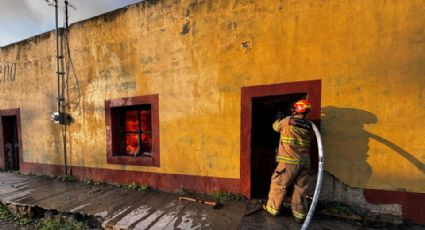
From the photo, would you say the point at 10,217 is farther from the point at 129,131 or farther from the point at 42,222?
the point at 129,131

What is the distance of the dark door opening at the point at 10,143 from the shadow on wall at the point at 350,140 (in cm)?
956

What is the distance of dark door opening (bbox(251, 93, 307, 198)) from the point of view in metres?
4.23

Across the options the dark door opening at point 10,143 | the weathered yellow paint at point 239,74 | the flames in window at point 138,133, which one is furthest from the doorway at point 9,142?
the flames in window at point 138,133

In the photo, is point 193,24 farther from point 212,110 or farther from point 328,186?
point 328,186

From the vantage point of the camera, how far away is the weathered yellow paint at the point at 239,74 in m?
3.22

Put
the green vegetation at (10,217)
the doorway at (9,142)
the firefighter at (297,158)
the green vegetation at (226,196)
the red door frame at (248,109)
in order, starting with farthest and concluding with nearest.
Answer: the doorway at (9,142) < the green vegetation at (10,217) < the green vegetation at (226,196) < the red door frame at (248,109) < the firefighter at (297,158)

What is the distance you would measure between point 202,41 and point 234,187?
114 inches

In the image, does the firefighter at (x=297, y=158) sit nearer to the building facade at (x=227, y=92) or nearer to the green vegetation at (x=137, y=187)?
the building facade at (x=227, y=92)

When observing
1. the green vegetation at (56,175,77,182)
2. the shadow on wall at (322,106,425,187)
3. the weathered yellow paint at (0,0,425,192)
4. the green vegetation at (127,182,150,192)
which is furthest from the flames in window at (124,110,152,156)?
the shadow on wall at (322,106,425,187)

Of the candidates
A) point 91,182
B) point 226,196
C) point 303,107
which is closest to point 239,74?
point 303,107

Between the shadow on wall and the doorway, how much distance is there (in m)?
9.17

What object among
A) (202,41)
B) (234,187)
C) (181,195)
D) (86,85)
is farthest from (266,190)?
(86,85)

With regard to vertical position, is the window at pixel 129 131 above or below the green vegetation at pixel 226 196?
above

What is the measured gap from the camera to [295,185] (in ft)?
11.4
